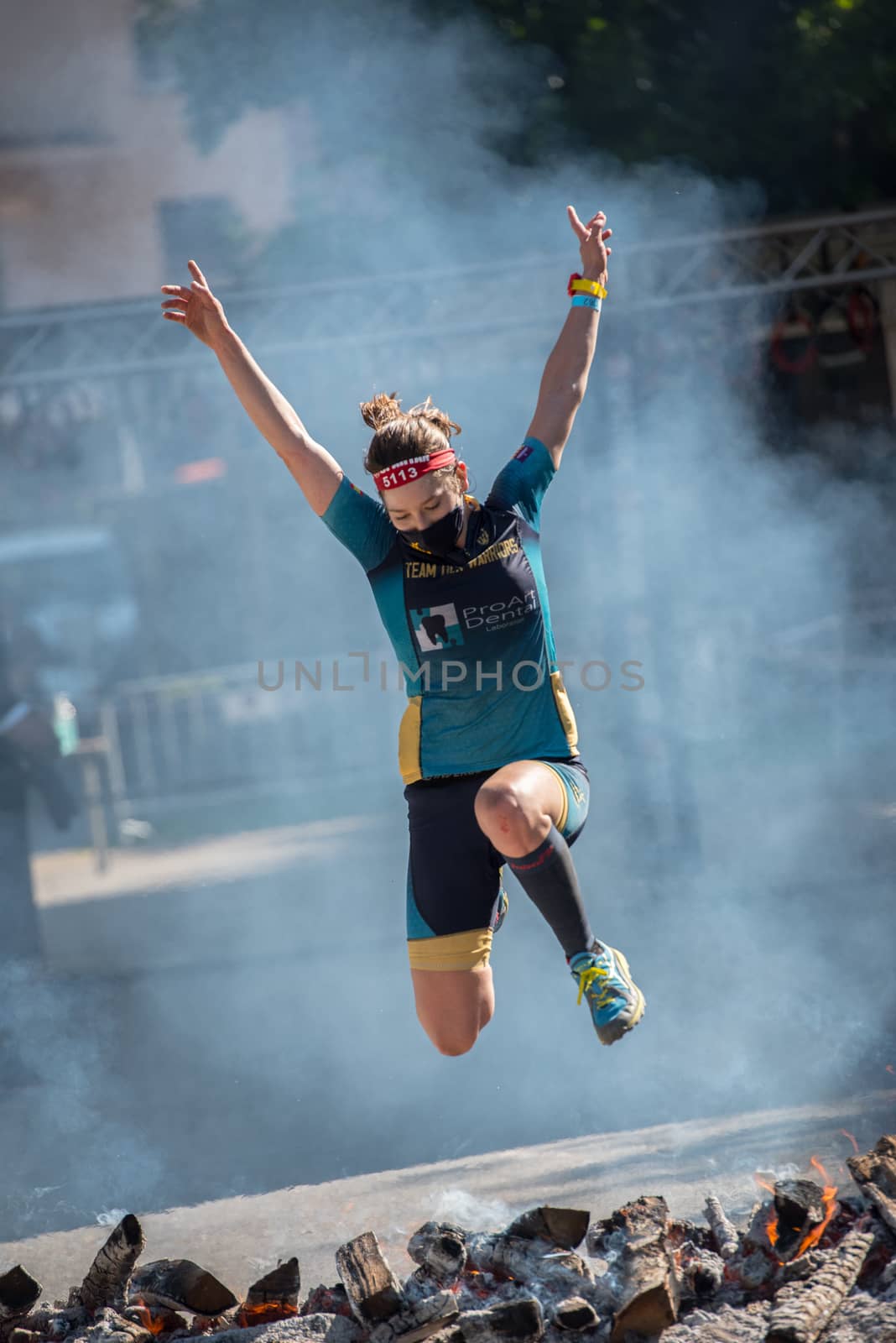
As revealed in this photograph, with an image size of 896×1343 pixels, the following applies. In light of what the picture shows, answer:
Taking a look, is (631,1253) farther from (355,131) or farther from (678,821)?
(355,131)

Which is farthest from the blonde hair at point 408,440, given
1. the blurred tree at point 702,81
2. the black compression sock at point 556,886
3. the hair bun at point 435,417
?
the blurred tree at point 702,81

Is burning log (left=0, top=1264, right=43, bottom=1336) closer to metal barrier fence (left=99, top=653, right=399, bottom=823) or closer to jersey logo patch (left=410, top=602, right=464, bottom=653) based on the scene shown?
jersey logo patch (left=410, top=602, right=464, bottom=653)

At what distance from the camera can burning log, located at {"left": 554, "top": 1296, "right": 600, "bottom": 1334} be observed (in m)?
2.50

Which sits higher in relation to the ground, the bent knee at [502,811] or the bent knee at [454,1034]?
the bent knee at [502,811]

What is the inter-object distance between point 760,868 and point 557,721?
12.8 feet

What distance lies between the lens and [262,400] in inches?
112

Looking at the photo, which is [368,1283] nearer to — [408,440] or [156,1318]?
[156,1318]

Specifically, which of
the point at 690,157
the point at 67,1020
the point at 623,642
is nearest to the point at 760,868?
the point at 623,642

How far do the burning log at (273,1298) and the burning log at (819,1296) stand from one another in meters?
1.08

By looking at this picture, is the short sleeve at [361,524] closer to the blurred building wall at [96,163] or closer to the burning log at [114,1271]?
the burning log at [114,1271]

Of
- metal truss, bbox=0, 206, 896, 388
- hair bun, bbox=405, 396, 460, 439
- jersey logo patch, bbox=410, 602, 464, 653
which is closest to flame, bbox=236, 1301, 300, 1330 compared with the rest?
jersey logo patch, bbox=410, 602, 464, 653

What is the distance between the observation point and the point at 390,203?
7152 millimetres

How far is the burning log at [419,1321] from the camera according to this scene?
2549 millimetres

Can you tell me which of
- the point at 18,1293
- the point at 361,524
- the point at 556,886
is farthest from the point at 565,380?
the point at 18,1293
